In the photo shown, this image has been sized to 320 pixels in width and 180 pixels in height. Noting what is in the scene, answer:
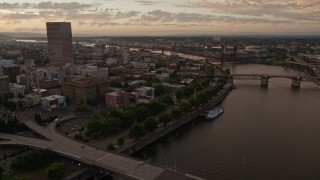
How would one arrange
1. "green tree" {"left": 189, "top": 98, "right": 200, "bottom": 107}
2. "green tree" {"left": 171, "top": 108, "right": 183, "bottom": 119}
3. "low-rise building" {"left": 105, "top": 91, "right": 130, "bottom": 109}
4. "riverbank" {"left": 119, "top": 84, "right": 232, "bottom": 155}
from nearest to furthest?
"riverbank" {"left": 119, "top": 84, "right": 232, "bottom": 155}
"green tree" {"left": 171, "top": 108, "right": 183, "bottom": 119}
"green tree" {"left": 189, "top": 98, "right": 200, "bottom": 107}
"low-rise building" {"left": 105, "top": 91, "right": 130, "bottom": 109}

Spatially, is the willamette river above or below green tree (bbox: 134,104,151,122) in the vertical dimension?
below

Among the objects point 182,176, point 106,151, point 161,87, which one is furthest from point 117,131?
point 161,87

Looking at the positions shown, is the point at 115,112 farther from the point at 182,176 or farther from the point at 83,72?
the point at 83,72

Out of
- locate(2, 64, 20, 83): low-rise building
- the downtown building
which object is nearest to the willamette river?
the downtown building

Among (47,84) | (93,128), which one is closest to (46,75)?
(47,84)

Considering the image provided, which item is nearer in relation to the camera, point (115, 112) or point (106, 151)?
point (106, 151)

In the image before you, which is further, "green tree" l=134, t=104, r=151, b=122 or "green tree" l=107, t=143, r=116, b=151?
"green tree" l=134, t=104, r=151, b=122

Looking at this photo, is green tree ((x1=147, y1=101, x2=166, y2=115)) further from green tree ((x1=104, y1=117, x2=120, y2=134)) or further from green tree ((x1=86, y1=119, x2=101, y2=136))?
green tree ((x1=86, y1=119, x2=101, y2=136))
